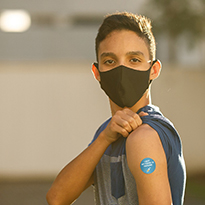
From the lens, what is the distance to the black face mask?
7.70 ft

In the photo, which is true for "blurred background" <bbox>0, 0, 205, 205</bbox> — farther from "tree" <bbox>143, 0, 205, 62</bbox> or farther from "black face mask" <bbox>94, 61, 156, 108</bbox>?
"black face mask" <bbox>94, 61, 156, 108</bbox>

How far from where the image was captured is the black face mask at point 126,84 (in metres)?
2.35

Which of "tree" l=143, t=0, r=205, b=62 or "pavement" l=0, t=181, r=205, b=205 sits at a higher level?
"tree" l=143, t=0, r=205, b=62

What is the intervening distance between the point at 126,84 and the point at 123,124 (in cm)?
35

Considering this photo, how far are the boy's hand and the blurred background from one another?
9.37 meters

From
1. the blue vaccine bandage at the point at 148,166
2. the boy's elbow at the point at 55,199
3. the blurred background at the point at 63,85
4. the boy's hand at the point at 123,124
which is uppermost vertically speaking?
the blurred background at the point at 63,85

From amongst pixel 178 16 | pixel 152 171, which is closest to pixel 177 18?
pixel 178 16

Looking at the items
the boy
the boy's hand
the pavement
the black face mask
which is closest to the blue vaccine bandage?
the boy

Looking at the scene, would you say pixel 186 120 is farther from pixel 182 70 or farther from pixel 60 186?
pixel 60 186

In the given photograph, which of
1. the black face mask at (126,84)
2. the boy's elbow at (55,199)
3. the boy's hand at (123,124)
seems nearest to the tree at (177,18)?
the black face mask at (126,84)

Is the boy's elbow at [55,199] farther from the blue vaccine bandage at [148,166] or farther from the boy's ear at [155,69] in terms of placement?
the boy's ear at [155,69]

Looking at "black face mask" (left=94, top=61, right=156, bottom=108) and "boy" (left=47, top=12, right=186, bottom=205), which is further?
"black face mask" (left=94, top=61, right=156, bottom=108)

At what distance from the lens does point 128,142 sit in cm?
204

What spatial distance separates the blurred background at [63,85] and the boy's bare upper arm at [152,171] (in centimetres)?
959
